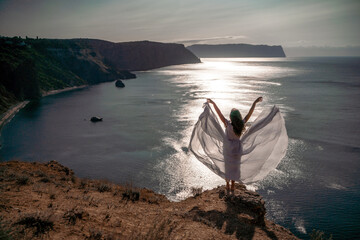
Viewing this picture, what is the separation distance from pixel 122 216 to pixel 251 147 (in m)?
3.72

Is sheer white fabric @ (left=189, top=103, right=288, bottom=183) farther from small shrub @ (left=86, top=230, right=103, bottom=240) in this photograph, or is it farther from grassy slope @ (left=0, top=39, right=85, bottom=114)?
grassy slope @ (left=0, top=39, right=85, bottom=114)

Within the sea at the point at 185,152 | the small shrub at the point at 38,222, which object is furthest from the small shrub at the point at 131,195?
the sea at the point at 185,152

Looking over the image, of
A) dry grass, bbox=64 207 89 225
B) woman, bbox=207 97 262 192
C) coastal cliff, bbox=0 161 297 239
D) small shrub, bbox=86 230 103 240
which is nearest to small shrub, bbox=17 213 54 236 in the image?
coastal cliff, bbox=0 161 297 239

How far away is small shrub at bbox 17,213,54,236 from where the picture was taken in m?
4.27

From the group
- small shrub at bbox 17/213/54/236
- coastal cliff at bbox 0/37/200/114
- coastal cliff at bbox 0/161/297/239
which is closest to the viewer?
small shrub at bbox 17/213/54/236

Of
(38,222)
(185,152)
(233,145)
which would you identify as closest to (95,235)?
(38,222)

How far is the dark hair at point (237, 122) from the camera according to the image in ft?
20.7

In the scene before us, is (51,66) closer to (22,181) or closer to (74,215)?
(22,181)

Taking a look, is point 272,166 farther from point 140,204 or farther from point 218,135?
point 140,204

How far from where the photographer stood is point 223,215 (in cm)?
639

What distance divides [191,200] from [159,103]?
44.7 m

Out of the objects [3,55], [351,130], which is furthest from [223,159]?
[3,55]

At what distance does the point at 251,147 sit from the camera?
6.57 metres

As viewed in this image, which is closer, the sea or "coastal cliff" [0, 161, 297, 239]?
"coastal cliff" [0, 161, 297, 239]
